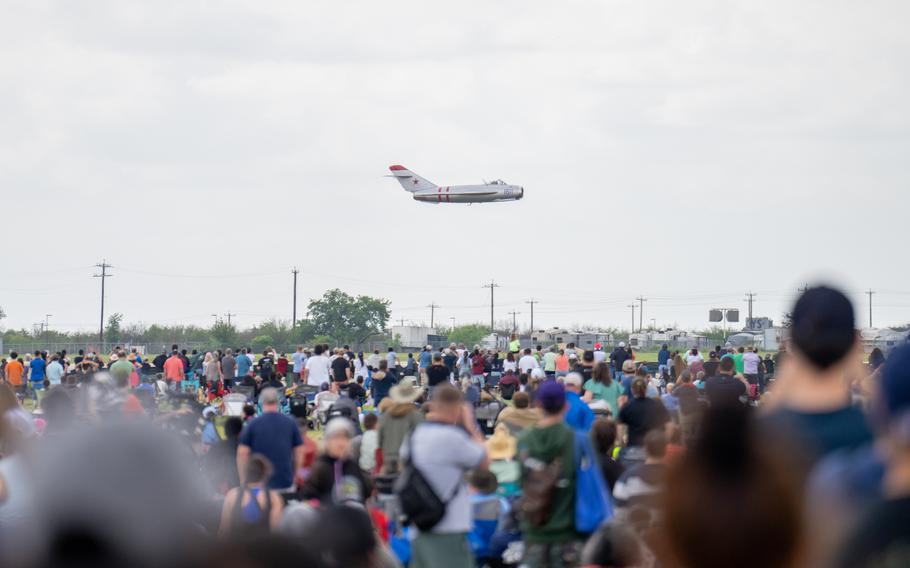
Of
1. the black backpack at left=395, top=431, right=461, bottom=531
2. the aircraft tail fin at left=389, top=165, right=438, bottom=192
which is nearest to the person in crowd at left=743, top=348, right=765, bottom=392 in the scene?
the black backpack at left=395, top=431, right=461, bottom=531

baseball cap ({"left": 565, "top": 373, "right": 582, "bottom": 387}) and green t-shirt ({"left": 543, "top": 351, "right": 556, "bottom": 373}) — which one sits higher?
baseball cap ({"left": 565, "top": 373, "right": 582, "bottom": 387})

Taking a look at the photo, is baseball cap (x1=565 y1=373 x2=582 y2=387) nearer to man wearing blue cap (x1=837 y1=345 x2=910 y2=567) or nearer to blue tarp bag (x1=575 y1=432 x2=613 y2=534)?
blue tarp bag (x1=575 y1=432 x2=613 y2=534)

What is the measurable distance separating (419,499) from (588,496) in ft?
3.51

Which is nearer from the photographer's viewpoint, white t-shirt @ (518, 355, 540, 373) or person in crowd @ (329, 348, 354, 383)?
person in crowd @ (329, 348, 354, 383)

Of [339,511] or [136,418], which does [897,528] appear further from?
[339,511]

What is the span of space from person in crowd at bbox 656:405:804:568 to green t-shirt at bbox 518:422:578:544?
5083mm

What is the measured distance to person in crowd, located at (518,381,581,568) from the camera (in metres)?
7.45

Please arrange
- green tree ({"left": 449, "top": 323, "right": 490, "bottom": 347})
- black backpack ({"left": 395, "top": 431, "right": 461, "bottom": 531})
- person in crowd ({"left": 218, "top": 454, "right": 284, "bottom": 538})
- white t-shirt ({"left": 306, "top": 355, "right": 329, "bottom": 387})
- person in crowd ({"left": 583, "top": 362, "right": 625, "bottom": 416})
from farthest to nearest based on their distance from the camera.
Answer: green tree ({"left": 449, "top": 323, "right": 490, "bottom": 347}) < white t-shirt ({"left": 306, "top": 355, "right": 329, "bottom": 387}) < person in crowd ({"left": 583, "top": 362, "right": 625, "bottom": 416}) < person in crowd ({"left": 218, "top": 454, "right": 284, "bottom": 538}) < black backpack ({"left": 395, "top": 431, "right": 461, "bottom": 531})

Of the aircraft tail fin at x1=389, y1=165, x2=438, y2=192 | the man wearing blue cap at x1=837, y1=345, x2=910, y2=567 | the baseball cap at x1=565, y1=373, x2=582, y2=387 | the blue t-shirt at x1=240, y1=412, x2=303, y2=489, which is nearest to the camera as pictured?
the man wearing blue cap at x1=837, y1=345, x2=910, y2=567

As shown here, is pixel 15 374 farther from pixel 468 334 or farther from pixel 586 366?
pixel 468 334

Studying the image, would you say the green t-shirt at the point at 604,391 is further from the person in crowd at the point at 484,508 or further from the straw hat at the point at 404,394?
the person in crowd at the point at 484,508

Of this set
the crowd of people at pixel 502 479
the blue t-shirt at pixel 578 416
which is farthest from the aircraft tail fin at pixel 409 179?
the blue t-shirt at pixel 578 416

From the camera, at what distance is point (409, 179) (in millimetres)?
69562

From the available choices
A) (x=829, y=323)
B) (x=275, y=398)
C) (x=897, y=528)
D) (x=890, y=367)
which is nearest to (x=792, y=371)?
(x=829, y=323)
